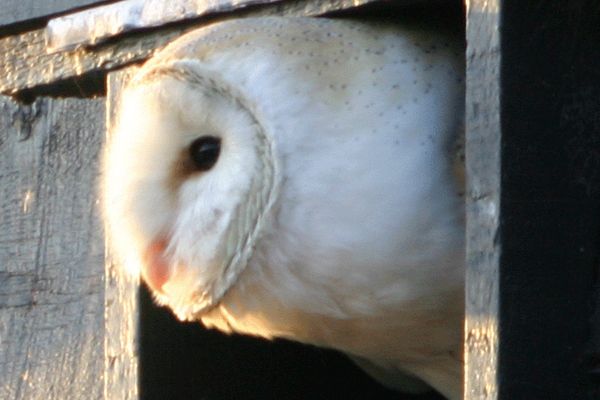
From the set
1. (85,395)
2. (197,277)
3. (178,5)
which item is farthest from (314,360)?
(178,5)

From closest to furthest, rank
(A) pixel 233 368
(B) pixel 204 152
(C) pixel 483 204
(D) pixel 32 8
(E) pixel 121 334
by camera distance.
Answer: (C) pixel 483 204, (B) pixel 204 152, (E) pixel 121 334, (A) pixel 233 368, (D) pixel 32 8

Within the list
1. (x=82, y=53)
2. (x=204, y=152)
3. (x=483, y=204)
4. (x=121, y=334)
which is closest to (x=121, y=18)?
(x=82, y=53)

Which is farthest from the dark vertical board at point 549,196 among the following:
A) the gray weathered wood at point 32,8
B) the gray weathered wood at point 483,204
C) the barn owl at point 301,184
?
the gray weathered wood at point 32,8

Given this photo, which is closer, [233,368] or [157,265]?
[157,265]

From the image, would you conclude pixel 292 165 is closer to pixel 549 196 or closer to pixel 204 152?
pixel 204 152

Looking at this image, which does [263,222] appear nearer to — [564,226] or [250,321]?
[250,321]

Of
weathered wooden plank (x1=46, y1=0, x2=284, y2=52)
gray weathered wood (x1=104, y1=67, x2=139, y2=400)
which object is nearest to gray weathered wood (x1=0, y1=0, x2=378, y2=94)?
weathered wooden plank (x1=46, y1=0, x2=284, y2=52)

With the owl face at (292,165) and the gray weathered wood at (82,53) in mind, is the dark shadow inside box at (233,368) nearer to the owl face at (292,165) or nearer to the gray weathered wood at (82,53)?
the owl face at (292,165)
